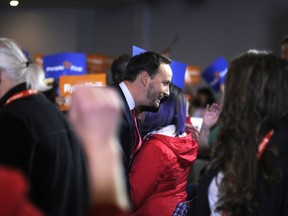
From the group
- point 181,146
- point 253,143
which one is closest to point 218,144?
point 253,143

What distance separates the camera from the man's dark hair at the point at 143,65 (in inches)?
112

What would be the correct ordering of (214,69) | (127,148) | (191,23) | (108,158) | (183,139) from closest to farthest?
(108,158)
(127,148)
(183,139)
(214,69)
(191,23)

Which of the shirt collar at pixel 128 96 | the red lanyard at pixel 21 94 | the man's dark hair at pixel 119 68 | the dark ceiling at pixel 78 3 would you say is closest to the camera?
the red lanyard at pixel 21 94

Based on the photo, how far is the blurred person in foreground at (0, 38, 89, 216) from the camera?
1626mm

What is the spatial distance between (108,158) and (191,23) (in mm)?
10153

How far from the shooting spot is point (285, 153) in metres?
1.67

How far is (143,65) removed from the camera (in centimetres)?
287

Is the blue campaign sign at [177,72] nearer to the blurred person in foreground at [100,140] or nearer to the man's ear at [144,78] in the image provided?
the man's ear at [144,78]

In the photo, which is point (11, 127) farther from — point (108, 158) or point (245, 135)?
point (108, 158)

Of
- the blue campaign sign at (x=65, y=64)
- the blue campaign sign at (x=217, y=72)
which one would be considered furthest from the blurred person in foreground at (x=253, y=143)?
the blue campaign sign at (x=217, y=72)

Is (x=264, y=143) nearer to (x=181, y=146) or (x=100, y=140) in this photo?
(x=100, y=140)

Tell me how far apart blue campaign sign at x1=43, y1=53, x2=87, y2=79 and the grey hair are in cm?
314

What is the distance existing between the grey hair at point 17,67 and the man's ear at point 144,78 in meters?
0.95

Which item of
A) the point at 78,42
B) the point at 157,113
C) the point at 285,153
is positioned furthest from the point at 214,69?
the point at 78,42
